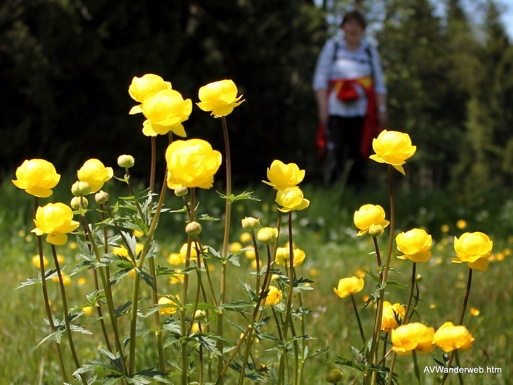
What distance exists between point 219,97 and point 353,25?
402 cm

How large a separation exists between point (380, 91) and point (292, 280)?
14.0 feet

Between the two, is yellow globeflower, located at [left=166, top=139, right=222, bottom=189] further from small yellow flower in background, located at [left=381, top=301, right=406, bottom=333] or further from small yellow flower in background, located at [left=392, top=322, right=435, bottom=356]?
small yellow flower in background, located at [left=381, top=301, right=406, bottom=333]

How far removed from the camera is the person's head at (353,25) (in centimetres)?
477

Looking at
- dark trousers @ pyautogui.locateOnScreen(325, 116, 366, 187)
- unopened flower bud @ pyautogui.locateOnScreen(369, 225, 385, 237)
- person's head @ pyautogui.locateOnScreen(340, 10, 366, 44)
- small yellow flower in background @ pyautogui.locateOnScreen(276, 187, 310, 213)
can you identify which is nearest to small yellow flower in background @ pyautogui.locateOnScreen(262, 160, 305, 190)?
small yellow flower in background @ pyautogui.locateOnScreen(276, 187, 310, 213)

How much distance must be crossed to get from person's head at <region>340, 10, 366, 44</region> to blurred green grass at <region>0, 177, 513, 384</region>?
4.19 feet

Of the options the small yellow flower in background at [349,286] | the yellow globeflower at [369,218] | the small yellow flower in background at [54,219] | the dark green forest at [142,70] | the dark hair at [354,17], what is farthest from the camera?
the dark green forest at [142,70]

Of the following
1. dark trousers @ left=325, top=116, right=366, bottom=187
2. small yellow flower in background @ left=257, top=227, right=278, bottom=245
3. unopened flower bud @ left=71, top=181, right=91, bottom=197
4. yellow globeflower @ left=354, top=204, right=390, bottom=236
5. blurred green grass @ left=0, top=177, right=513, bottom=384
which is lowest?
blurred green grass @ left=0, top=177, right=513, bottom=384

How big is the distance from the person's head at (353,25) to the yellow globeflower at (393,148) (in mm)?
3994

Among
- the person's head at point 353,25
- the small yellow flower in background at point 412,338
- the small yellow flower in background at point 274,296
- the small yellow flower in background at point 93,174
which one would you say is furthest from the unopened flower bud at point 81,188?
the person's head at point 353,25

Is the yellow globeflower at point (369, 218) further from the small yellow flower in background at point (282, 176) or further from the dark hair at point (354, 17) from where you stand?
the dark hair at point (354, 17)

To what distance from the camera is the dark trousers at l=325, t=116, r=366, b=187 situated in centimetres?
516

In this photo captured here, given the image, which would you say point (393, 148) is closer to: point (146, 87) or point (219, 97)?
point (219, 97)

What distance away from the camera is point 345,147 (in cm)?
532

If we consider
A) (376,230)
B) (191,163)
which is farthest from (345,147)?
(191,163)
